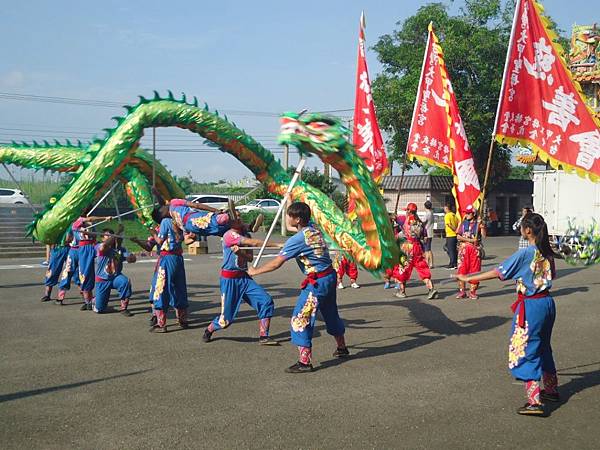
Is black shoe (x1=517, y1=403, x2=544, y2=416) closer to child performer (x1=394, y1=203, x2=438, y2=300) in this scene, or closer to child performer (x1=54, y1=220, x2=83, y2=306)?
child performer (x1=394, y1=203, x2=438, y2=300)

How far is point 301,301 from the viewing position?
20.4 ft

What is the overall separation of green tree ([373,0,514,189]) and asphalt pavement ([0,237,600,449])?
20.3m

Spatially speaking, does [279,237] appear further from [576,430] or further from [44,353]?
[576,430]

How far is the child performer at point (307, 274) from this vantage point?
20.0ft

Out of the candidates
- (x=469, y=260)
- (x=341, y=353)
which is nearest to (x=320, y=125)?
(x=341, y=353)

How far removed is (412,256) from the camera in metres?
11.1

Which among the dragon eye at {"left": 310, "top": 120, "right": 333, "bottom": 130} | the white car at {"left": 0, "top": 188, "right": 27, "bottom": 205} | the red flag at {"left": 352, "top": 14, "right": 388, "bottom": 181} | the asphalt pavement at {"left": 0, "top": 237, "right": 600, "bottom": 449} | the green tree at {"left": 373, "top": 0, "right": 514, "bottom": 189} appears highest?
the green tree at {"left": 373, "top": 0, "right": 514, "bottom": 189}

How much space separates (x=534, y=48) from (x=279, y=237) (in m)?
20.1

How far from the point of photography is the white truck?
18.1 m

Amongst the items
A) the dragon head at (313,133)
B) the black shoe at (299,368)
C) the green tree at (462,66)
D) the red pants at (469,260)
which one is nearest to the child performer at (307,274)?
the black shoe at (299,368)

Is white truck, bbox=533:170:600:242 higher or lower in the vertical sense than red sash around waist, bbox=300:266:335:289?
higher

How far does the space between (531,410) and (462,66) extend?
26252 mm

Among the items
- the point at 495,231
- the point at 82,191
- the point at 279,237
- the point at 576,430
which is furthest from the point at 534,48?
the point at 495,231

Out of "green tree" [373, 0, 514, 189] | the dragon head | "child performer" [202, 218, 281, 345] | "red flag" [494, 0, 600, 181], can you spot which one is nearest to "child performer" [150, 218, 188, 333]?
"child performer" [202, 218, 281, 345]
